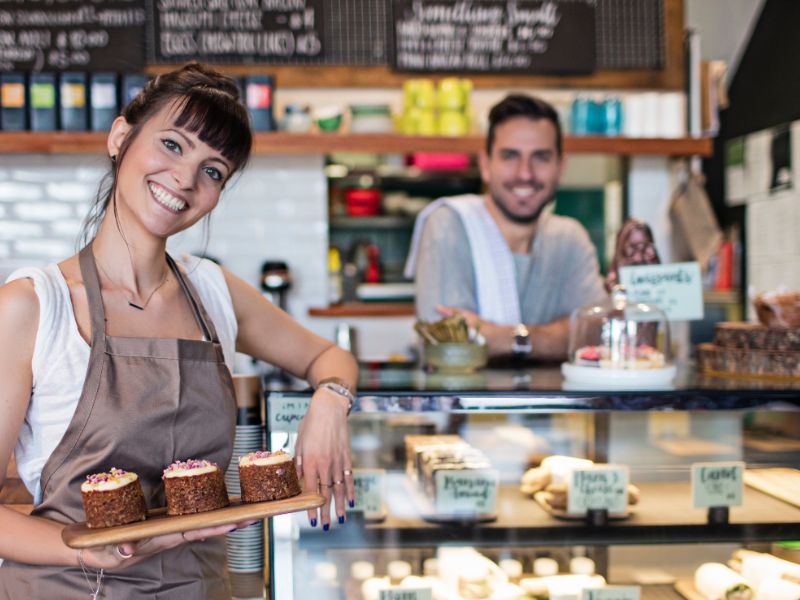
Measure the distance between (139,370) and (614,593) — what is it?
111cm

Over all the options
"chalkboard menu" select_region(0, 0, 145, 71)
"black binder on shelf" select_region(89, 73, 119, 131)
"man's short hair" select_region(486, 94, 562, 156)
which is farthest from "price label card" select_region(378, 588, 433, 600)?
"chalkboard menu" select_region(0, 0, 145, 71)

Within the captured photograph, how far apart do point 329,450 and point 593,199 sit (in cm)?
515

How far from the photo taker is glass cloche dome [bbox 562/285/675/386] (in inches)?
67.1

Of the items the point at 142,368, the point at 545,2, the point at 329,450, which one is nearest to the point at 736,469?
the point at 329,450

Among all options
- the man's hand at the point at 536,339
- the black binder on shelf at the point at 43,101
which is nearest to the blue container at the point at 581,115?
the man's hand at the point at 536,339

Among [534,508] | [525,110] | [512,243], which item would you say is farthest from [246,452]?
[525,110]

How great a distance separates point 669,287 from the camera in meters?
1.97

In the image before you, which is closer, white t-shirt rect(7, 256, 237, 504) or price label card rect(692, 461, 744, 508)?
white t-shirt rect(7, 256, 237, 504)

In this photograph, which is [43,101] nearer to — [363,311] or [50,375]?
[363,311]

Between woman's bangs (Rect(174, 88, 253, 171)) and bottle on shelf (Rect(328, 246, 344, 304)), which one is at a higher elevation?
woman's bangs (Rect(174, 88, 253, 171))

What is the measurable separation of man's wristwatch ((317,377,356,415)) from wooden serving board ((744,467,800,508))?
2.94 ft

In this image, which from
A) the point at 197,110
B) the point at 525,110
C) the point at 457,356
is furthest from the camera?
the point at 525,110

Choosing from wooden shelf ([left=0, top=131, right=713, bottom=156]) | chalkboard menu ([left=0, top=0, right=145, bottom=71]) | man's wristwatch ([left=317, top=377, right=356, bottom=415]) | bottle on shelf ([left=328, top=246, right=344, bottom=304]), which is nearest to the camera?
man's wristwatch ([left=317, top=377, right=356, bottom=415])

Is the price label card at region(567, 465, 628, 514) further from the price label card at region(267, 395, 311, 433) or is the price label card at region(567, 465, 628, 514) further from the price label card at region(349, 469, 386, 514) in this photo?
the price label card at region(267, 395, 311, 433)
